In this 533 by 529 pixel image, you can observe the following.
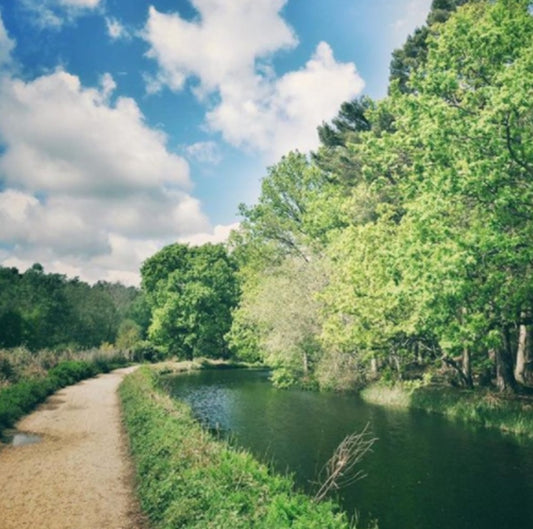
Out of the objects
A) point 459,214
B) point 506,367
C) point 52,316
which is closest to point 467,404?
point 506,367

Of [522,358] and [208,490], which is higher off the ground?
[522,358]

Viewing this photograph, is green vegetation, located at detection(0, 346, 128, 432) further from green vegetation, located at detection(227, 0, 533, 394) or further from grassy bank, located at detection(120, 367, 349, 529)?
green vegetation, located at detection(227, 0, 533, 394)

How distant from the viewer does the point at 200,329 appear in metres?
63.7

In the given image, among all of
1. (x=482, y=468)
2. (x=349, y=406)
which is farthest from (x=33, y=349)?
(x=482, y=468)

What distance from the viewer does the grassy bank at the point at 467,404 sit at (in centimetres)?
2041

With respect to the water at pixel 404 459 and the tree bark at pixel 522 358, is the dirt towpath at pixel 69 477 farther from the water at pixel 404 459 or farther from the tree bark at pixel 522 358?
the tree bark at pixel 522 358

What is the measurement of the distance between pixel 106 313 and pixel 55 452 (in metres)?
52.4

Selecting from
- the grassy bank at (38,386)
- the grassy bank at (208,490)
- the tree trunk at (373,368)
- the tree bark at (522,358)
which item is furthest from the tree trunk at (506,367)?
the grassy bank at (38,386)

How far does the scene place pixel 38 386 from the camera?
25156 mm

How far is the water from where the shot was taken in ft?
38.8

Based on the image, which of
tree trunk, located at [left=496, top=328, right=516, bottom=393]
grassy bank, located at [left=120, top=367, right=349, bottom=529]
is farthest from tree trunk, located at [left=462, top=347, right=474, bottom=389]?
grassy bank, located at [left=120, top=367, right=349, bottom=529]

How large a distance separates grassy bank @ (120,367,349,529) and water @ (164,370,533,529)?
2.64m

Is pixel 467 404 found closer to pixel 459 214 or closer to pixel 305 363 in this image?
pixel 459 214

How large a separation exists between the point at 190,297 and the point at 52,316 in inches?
706
